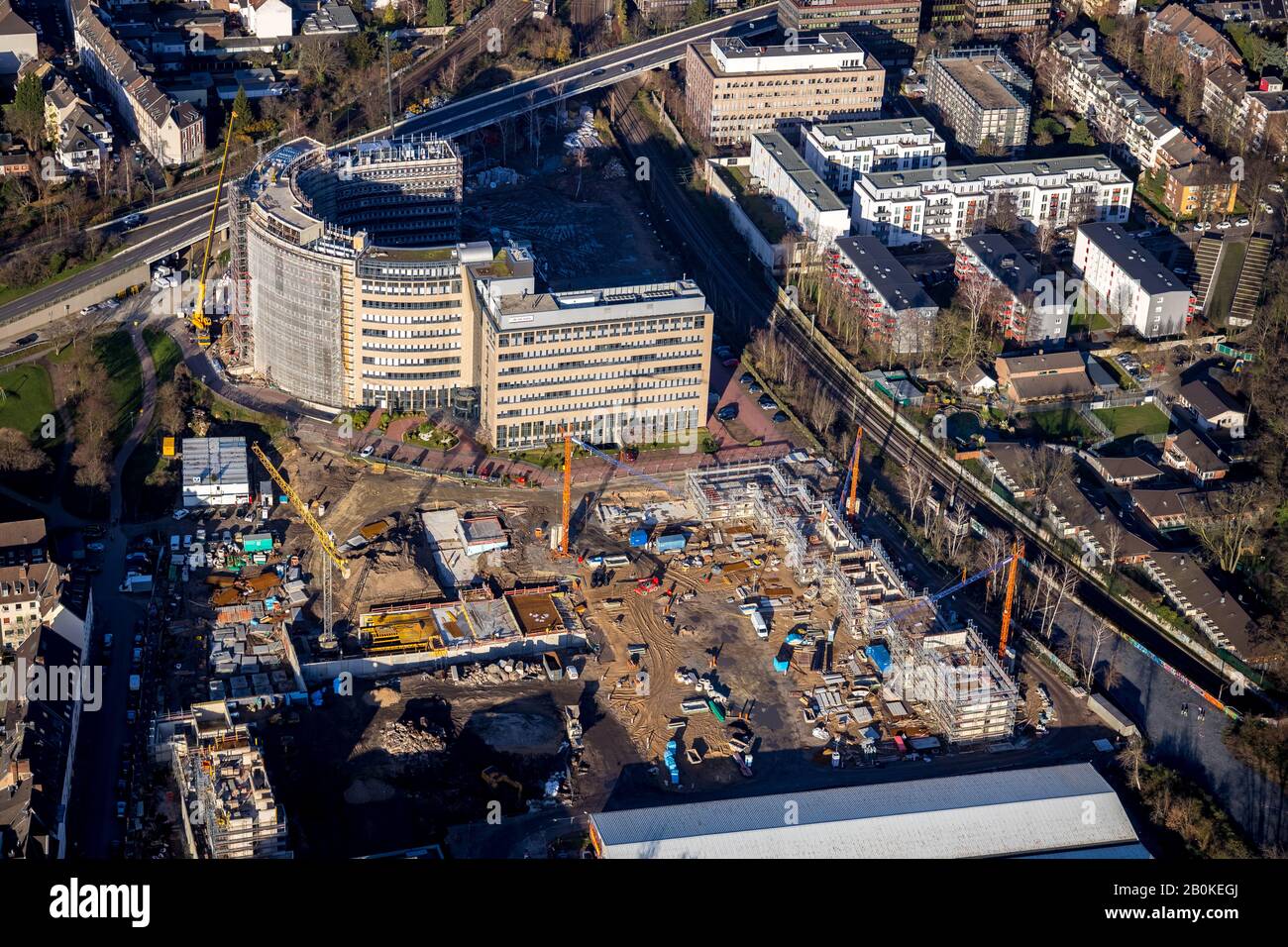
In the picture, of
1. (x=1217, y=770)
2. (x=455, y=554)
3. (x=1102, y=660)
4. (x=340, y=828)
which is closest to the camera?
(x=340, y=828)

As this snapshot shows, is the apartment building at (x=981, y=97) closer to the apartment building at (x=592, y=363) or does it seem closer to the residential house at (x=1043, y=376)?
the residential house at (x=1043, y=376)

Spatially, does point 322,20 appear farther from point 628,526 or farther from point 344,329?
point 628,526

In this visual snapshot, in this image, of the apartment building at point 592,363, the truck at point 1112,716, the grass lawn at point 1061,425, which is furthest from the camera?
the grass lawn at point 1061,425

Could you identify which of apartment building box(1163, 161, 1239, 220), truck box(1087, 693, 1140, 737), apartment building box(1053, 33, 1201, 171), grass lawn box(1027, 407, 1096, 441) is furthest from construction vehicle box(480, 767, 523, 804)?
apartment building box(1053, 33, 1201, 171)

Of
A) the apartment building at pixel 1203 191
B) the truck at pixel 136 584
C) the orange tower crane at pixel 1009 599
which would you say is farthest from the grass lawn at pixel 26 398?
the apartment building at pixel 1203 191

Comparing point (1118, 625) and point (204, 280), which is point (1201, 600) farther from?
point (204, 280)
